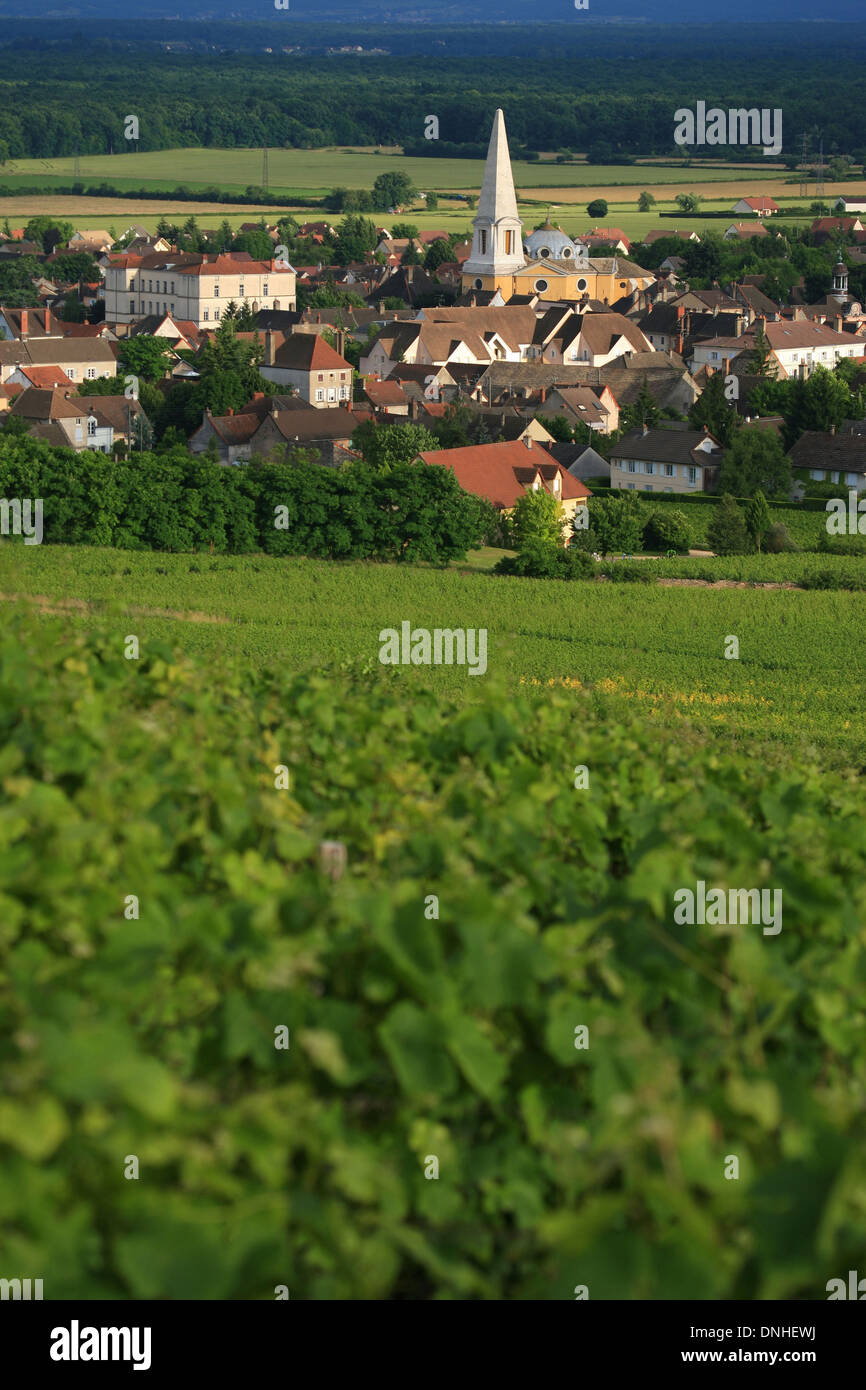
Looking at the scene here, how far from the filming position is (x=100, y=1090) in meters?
3.51

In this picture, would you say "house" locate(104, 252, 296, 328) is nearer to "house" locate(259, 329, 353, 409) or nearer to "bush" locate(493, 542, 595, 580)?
"house" locate(259, 329, 353, 409)

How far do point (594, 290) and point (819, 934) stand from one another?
110934 mm

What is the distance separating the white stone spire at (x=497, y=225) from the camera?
351ft

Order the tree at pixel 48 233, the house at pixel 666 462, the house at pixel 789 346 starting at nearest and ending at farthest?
the house at pixel 666 462
the house at pixel 789 346
the tree at pixel 48 233

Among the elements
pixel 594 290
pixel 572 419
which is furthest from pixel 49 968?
pixel 594 290

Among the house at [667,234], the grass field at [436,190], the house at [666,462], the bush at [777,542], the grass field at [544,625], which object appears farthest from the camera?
the grass field at [436,190]

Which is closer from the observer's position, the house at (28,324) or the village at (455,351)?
the village at (455,351)

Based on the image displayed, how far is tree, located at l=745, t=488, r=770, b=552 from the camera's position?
4969 centimetres

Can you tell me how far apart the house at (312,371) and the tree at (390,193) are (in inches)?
4087

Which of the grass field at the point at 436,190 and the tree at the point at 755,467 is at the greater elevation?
the grass field at the point at 436,190

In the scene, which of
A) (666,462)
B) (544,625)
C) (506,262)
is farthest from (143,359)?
(544,625)

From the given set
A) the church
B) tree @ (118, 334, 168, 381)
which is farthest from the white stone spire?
tree @ (118, 334, 168, 381)

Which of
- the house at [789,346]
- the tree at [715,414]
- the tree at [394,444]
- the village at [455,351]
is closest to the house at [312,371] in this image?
the village at [455,351]

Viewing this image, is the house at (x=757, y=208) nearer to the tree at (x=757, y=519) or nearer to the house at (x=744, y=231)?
the house at (x=744, y=231)
